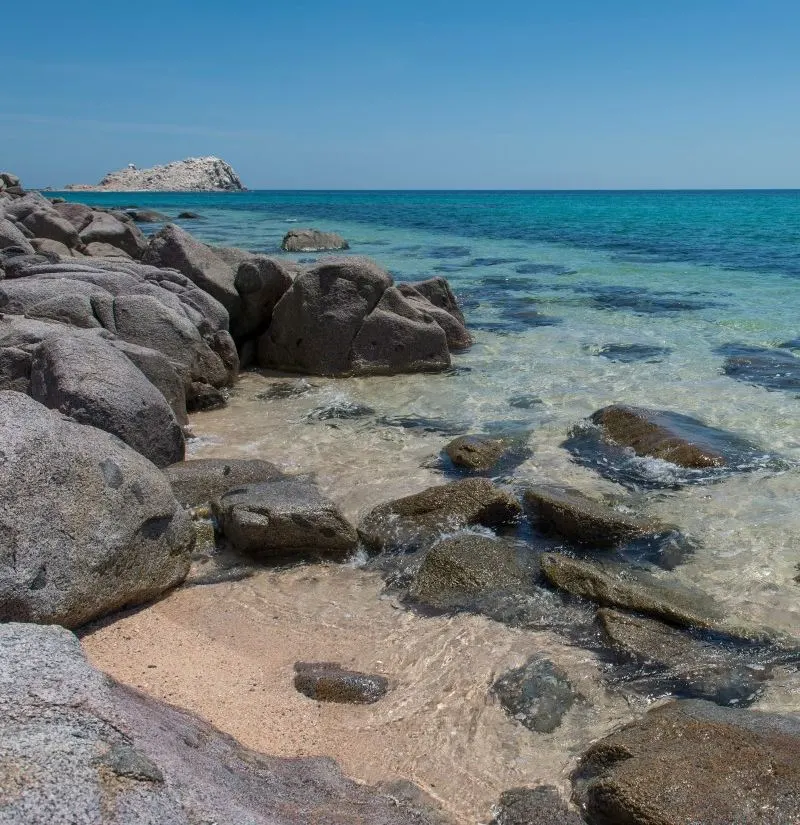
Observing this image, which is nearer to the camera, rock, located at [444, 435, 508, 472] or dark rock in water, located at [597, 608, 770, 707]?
dark rock in water, located at [597, 608, 770, 707]

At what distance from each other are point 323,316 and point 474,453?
4.83m

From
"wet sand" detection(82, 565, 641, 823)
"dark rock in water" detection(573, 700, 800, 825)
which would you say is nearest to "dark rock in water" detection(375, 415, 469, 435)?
"wet sand" detection(82, 565, 641, 823)

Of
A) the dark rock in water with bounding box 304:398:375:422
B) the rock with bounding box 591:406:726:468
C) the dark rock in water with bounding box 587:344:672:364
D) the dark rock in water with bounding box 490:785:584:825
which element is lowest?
the dark rock in water with bounding box 490:785:584:825

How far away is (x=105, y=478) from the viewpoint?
200 inches

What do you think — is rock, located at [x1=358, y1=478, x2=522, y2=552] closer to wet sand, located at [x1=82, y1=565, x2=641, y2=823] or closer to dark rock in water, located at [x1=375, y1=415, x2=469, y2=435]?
wet sand, located at [x1=82, y1=565, x2=641, y2=823]

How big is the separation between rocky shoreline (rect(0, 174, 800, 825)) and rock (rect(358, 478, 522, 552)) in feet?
0.08

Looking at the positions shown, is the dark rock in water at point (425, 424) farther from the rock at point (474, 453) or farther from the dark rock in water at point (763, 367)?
the dark rock in water at point (763, 367)

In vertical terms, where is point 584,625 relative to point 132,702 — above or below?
below

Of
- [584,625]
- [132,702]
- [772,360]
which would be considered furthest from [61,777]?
[772,360]

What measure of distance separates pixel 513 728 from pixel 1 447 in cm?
329

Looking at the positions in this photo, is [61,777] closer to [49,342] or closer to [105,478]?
[105,478]

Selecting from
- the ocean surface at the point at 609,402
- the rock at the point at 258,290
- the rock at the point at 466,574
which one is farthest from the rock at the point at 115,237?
the rock at the point at 466,574

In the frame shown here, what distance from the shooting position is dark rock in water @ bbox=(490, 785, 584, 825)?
12.4 feet

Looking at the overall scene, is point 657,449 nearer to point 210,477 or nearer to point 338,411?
point 338,411
